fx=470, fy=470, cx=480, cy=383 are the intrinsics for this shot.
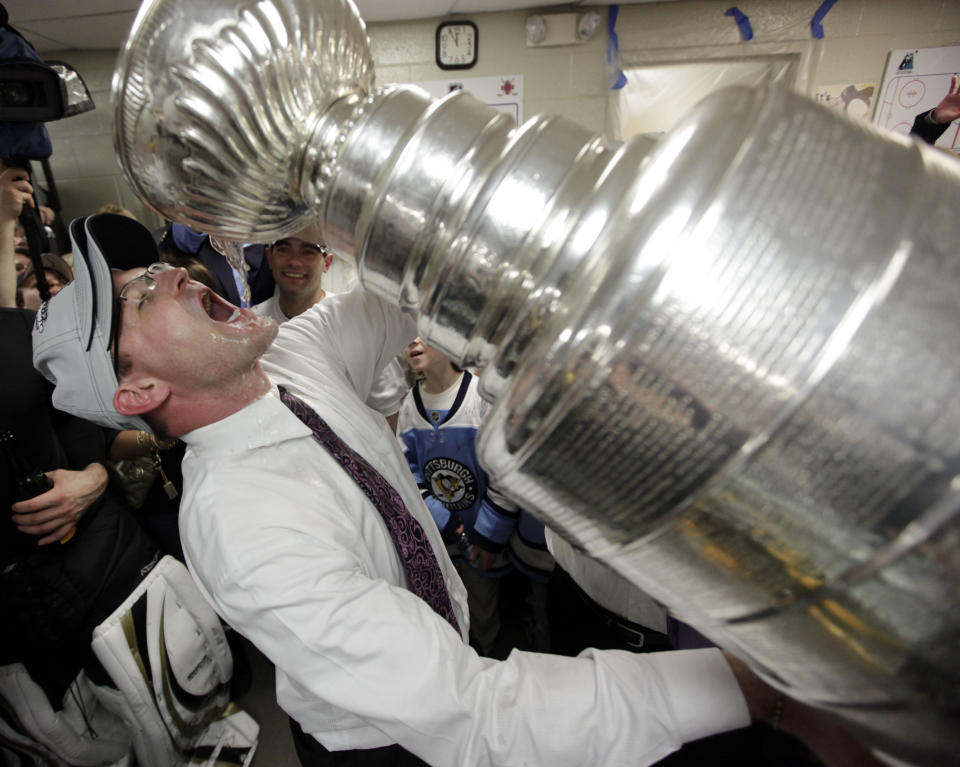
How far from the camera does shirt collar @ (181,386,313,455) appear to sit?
822mm

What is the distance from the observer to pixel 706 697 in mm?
466

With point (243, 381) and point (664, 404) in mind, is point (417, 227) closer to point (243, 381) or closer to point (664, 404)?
point (664, 404)

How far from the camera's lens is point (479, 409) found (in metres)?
1.56

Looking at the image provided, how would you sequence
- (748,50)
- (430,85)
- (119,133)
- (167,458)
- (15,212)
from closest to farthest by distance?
(119,133), (15,212), (167,458), (748,50), (430,85)

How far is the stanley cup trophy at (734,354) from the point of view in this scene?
0.20 m

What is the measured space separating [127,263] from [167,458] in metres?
0.77

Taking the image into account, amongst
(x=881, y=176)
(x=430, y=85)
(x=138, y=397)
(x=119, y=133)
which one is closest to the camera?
(x=881, y=176)

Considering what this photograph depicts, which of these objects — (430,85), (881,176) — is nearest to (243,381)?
(881,176)

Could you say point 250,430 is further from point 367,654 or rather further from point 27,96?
point 27,96

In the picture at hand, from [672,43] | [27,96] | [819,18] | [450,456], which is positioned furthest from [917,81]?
[27,96]

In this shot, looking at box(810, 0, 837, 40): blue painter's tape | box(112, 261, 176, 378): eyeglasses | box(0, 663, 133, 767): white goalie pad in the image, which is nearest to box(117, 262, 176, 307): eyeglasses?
box(112, 261, 176, 378): eyeglasses

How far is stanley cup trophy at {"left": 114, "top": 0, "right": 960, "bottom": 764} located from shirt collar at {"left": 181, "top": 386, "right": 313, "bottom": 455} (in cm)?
61

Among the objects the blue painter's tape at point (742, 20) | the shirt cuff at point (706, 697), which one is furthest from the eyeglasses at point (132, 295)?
the blue painter's tape at point (742, 20)

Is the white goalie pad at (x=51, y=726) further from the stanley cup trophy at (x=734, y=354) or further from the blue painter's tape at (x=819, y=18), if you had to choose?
the blue painter's tape at (x=819, y=18)
